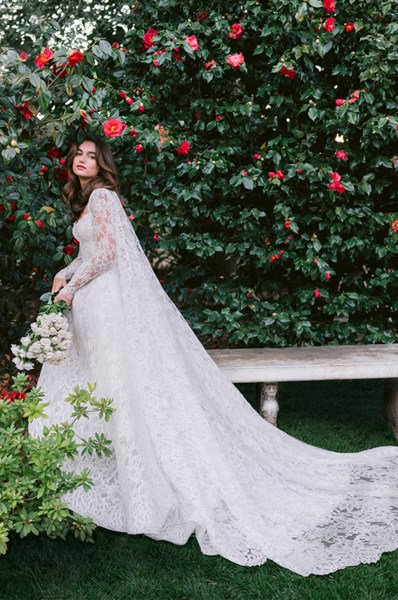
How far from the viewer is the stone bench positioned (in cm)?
409

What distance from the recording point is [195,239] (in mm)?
4574

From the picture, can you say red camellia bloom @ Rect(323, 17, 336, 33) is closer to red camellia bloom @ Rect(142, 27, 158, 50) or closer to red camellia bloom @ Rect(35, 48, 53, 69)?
red camellia bloom @ Rect(142, 27, 158, 50)

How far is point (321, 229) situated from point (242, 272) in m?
0.70

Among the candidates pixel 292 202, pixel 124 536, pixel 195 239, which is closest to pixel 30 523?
pixel 124 536

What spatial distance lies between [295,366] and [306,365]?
70 millimetres

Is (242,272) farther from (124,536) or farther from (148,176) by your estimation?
(124,536)

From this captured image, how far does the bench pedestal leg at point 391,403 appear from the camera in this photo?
449cm

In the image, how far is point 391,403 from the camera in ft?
14.9

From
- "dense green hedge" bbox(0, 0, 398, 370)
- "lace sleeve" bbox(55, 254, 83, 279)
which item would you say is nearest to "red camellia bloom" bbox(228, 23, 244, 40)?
"dense green hedge" bbox(0, 0, 398, 370)

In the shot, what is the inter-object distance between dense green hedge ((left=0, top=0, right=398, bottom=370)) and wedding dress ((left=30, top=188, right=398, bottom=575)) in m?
0.73

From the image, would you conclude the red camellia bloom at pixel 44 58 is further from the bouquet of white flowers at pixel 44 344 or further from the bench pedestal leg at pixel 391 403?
the bench pedestal leg at pixel 391 403

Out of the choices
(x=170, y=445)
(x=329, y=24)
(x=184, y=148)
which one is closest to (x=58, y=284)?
(x=170, y=445)

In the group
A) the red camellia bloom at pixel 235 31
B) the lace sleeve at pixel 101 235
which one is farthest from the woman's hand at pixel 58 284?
the red camellia bloom at pixel 235 31

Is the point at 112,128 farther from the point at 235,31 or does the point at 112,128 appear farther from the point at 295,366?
the point at 295,366
